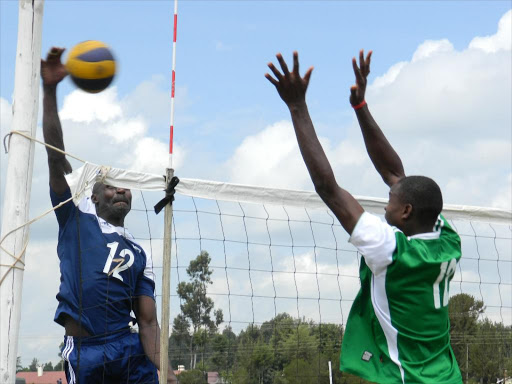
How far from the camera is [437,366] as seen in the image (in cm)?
351

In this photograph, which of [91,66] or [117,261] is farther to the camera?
[117,261]

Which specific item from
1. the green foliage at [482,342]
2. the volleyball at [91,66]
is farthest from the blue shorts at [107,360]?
the green foliage at [482,342]

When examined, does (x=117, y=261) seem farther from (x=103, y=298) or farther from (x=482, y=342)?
(x=482, y=342)

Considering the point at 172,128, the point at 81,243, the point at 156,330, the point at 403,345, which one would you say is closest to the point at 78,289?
the point at 81,243

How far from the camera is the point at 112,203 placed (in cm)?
569

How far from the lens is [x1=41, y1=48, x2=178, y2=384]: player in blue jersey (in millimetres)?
5316

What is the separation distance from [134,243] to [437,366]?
2.88 m

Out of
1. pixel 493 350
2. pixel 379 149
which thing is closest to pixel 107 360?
pixel 379 149

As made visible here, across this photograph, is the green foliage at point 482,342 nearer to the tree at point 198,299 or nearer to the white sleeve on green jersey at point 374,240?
the tree at point 198,299

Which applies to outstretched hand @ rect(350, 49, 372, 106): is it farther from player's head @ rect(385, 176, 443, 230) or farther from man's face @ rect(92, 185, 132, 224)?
man's face @ rect(92, 185, 132, 224)

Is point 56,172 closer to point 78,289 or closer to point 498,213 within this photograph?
point 78,289

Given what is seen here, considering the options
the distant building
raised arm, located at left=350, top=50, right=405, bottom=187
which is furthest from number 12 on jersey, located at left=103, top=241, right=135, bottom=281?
the distant building

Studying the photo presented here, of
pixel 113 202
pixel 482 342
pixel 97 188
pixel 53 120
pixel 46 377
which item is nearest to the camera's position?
pixel 53 120

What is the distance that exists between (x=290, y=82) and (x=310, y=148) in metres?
0.31
